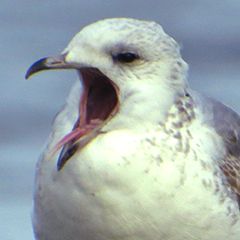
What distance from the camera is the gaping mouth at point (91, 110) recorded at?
3.16m

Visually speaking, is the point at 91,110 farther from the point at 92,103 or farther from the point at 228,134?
the point at 228,134

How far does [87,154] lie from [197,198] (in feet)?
1.65

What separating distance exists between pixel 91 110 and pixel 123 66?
0.30 metres

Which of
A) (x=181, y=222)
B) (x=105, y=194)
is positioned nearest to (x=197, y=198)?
(x=181, y=222)

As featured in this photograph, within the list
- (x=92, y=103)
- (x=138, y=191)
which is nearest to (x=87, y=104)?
(x=92, y=103)

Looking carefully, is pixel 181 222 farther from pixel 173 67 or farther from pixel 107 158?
pixel 173 67

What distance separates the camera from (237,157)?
12.1 feet

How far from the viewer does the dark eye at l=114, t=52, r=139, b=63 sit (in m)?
3.13

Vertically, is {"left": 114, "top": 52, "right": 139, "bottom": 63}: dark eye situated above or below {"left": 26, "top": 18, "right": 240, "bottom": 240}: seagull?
above

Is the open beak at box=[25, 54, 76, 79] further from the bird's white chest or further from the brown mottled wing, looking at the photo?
the brown mottled wing

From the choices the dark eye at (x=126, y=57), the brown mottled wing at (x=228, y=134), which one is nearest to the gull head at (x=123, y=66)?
the dark eye at (x=126, y=57)

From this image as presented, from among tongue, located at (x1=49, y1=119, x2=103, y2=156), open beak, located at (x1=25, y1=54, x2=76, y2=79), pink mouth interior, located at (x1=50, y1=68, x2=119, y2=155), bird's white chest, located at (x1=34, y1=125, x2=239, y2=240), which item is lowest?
bird's white chest, located at (x1=34, y1=125, x2=239, y2=240)

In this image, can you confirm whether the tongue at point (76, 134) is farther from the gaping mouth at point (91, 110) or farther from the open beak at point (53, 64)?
the open beak at point (53, 64)

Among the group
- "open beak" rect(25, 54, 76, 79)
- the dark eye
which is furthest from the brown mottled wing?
"open beak" rect(25, 54, 76, 79)
